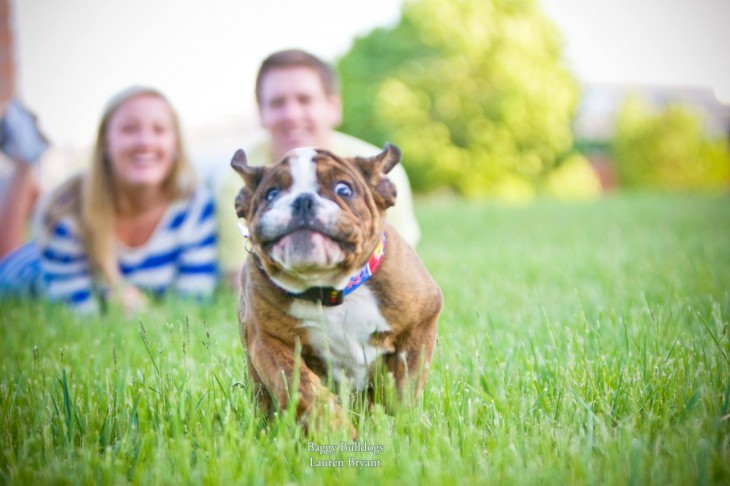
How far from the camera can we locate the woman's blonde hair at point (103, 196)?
5047 mm

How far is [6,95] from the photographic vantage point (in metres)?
8.93

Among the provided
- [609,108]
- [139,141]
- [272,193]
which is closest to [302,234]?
[272,193]

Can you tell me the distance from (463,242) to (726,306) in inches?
191

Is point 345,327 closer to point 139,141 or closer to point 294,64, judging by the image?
point 294,64

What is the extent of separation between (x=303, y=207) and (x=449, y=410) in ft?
2.89

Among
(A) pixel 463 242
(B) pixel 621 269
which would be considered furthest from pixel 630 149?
(B) pixel 621 269

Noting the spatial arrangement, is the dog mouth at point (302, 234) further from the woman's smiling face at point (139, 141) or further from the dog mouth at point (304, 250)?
the woman's smiling face at point (139, 141)

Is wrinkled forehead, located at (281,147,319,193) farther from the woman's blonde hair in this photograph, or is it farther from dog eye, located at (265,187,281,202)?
the woman's blonde hair

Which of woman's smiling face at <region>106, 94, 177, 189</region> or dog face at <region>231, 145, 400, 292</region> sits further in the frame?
woman's smiling face at <region>106, 94, 177, 189</region>

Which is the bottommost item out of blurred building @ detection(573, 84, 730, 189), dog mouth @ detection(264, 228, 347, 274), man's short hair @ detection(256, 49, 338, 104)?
dog mouth @ detection(264, 228, 347, 274)

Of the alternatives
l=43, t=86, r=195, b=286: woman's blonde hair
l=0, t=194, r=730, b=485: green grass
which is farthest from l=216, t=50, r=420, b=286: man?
l=0, t=194, r=730, b=485: green grass

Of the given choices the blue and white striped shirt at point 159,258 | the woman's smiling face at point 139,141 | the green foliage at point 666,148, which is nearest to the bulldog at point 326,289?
the blue and white striped shirt at point 159,258

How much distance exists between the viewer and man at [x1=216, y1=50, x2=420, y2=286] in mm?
4551

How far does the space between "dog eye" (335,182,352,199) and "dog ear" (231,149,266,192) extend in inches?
10.7
